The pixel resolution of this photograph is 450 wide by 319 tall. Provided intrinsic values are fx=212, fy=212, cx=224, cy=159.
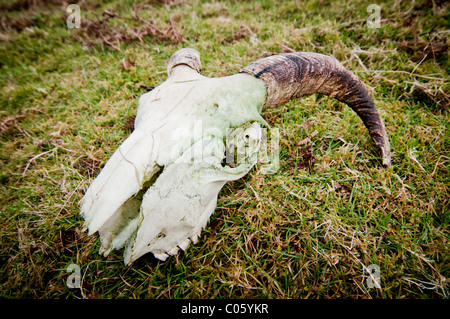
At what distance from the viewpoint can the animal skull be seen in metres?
1.38

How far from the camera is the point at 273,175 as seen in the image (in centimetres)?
214

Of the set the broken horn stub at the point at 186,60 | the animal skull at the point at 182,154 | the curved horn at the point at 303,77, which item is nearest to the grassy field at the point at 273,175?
the animal skull at the point at 182,154

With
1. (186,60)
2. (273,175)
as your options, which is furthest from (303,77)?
(186,60)

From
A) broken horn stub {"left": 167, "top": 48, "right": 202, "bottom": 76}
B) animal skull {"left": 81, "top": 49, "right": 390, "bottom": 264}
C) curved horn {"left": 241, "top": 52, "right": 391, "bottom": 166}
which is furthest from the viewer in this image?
broken horn stub {"left": 167, "top": 48, "right": 202, "bottom": 76}

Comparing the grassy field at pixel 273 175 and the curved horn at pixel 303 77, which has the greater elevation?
the curved horn at pixel 303 77

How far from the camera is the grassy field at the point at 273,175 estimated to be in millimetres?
1652

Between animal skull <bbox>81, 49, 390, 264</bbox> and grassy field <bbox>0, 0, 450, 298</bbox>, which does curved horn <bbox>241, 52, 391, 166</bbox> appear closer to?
animal skull <bbox>81, 49, 390, 264</bbox>

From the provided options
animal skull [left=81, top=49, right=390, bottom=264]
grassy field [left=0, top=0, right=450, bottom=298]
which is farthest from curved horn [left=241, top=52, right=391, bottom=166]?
grassy field [left=0, top=0, right=450, bottom=298]

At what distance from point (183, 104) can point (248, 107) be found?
1.58 feet

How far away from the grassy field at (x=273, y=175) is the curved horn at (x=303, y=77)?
553 millimetres

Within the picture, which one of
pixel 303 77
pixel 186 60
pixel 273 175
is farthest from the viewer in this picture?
pixel 273 175

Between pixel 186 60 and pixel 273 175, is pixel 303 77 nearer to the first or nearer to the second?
pixel 273 175

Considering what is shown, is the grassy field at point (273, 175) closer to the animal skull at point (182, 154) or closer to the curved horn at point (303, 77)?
the animal skull at point (182, 154)

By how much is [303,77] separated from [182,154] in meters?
1.13
